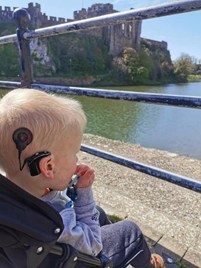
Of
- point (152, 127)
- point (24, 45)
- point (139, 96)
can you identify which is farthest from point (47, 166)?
point (152, 127)

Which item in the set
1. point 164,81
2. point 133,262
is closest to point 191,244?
point 133,262

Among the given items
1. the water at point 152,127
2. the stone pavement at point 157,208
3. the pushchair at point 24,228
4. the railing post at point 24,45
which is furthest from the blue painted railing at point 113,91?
the water at point 152,127

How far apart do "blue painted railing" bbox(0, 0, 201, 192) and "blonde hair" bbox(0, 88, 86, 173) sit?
1.89 feet

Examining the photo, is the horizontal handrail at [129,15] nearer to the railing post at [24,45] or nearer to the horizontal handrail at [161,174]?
the railing post at [24,45]

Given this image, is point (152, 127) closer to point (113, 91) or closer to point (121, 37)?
point (113, 91)

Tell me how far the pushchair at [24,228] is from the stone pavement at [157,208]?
2.99ft

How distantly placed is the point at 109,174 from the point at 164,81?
53.4 metres

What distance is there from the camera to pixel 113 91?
1.58 meters

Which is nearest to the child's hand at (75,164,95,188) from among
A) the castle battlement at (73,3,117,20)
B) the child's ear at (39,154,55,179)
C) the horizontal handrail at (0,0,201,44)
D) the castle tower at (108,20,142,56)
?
the child's ear at (39,154,55,179)

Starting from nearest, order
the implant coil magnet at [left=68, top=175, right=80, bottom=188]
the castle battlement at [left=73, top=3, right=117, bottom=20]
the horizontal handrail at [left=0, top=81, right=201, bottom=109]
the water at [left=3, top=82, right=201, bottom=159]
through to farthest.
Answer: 1. the implant coil magnet at [left=68, top=175, right=80, bottom=188]
2. the horizontal handrail at [left=0, top=81, right=201, bottom=109]
3. the water at [left=3, top=82, right=201, bottom=159]
4. the castle battlement at [left=73, top=3, right=117, bottom=20]

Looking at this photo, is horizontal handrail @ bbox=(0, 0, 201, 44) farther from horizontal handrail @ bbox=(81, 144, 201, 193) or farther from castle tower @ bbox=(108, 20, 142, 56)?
castle tower @ bbox=(108, 20, 142, 56)

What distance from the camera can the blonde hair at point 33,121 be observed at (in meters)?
0.85

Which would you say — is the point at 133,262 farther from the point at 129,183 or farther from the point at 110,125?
the point at 110,125

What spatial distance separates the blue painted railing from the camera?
1.28 meters
